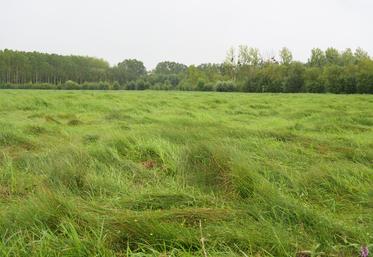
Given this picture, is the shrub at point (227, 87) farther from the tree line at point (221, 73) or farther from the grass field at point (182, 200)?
the grass field at point (182, 200)

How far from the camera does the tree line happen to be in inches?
1969

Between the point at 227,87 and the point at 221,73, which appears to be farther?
the point at 221,73

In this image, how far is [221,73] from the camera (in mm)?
79750

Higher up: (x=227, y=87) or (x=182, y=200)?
(x=227, y=87)

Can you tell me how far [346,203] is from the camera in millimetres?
3418

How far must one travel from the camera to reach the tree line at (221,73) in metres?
50.0

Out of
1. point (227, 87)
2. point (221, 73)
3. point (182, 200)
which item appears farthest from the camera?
point (221, 73)

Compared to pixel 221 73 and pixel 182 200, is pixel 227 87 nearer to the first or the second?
pixel 221 73

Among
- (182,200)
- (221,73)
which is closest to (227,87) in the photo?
(221,73)

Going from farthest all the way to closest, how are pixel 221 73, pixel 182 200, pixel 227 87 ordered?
pixel 221 73, pixel 227 87, pixel 182 200

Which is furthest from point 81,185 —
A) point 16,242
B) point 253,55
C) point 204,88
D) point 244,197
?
point 253,55

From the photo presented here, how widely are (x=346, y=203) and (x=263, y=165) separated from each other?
132 centimetres

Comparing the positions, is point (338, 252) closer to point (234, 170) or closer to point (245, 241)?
point (245, 241)

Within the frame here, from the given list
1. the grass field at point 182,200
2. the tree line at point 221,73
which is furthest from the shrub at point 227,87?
the grass field at point 182,200
